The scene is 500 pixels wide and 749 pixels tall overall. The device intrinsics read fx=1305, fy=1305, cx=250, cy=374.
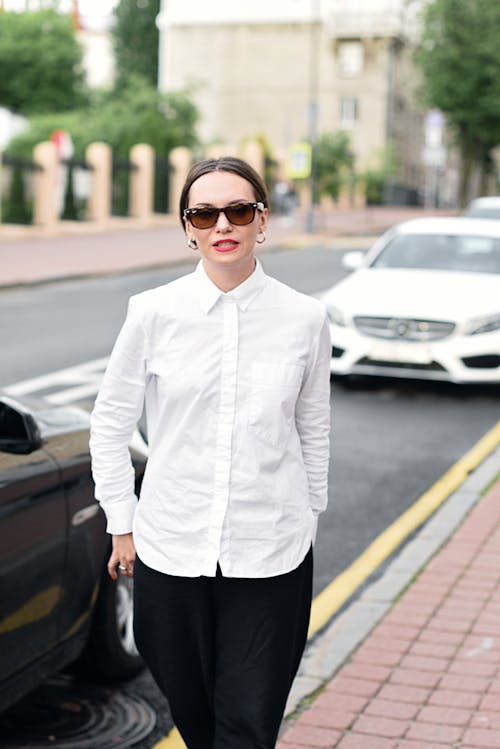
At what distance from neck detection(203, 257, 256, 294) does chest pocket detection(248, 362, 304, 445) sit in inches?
7.5

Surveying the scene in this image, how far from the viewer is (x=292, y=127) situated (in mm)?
75125

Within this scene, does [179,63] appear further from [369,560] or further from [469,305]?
[369,560]

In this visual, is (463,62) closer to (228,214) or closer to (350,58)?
(350,58)

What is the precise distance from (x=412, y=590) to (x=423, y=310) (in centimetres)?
590

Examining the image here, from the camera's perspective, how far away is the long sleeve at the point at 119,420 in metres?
2.99

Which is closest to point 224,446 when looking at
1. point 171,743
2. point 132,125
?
point 171,743

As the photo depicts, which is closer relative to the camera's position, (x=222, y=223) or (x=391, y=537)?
(x=222, y=223)

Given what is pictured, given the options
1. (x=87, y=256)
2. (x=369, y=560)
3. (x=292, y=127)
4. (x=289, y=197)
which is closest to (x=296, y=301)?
(x=369, y=560)

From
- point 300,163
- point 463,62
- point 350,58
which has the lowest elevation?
point 300,163

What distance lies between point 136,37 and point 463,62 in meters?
44.6

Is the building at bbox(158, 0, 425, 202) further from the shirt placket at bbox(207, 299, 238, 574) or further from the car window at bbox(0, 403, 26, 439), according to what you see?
the shirt placket at bbox(207, 299, 238, 574)

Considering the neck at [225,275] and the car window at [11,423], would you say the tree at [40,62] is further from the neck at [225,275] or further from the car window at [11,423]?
the neck at [225,275]

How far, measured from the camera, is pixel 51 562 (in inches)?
163

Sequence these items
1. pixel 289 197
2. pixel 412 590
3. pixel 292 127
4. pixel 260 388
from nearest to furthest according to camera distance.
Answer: pixel 260 388 < pixel 412 590 < pixel 289 197 < pixel 292 127
